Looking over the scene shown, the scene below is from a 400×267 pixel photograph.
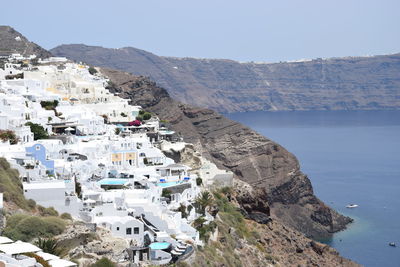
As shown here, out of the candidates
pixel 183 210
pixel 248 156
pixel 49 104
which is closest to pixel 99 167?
pixel 183 210

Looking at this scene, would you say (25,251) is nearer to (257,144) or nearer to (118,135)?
(118,135)

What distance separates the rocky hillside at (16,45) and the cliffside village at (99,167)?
1999 centimetres

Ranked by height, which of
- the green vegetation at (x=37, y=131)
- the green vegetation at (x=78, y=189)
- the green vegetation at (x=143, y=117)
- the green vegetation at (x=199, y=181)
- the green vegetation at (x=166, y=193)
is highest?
the green vegetation at (x=37, y=131)

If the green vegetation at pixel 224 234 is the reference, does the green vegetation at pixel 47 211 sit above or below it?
above

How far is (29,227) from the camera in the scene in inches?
821

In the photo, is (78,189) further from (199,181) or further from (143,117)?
(143,117)

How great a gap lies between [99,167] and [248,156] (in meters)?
43.4

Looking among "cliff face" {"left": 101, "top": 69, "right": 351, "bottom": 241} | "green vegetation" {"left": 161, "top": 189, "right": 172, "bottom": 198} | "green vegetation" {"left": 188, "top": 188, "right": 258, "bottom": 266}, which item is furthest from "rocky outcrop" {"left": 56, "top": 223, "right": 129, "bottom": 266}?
"cliff face" {"left": 101, "top": 69, "right": 351, "bottom": 241}

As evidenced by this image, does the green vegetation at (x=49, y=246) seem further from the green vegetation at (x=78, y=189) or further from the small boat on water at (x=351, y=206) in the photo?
the small boat on water at (x=351, y=206)

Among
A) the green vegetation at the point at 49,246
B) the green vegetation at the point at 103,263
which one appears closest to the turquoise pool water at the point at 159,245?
the green vegetation at the point at 103,263

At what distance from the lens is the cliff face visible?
6481cm

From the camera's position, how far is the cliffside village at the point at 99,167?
963 inches

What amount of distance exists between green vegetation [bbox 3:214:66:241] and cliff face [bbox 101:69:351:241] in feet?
130

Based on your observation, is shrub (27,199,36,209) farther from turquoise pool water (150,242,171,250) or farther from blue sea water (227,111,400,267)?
blue sea water (227,111,400,267)
